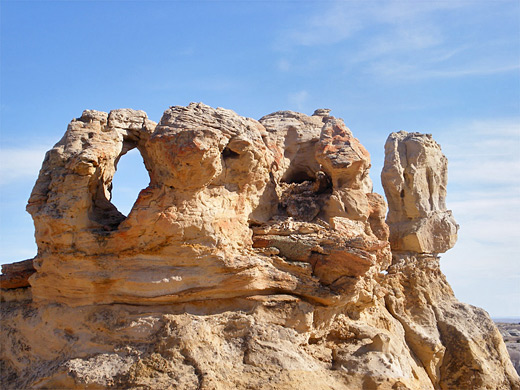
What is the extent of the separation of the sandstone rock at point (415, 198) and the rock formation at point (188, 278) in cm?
374

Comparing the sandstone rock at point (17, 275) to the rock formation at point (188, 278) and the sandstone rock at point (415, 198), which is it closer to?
the rock formation at point (188, 278)

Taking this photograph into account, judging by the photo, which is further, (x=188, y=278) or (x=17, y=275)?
(x=17, y=275)

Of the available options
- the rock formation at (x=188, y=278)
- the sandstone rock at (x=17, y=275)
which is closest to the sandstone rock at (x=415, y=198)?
the rock formation at (x=188, y=278)

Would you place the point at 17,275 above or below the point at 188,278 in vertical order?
above

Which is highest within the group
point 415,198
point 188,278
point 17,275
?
point 415,198

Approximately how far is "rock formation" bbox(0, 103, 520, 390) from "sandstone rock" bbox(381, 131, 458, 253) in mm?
3740

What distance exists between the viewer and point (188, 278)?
1030 centimetres

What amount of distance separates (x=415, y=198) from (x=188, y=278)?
303 inches

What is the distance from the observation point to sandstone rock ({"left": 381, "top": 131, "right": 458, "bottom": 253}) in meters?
16.2

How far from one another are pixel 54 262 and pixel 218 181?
9.30ft

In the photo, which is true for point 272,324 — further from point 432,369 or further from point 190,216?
point 432,369

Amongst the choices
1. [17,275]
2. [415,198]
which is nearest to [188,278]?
[17,275]

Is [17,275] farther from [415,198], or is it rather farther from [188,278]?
[415,198]

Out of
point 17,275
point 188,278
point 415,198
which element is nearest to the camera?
point 188,278
